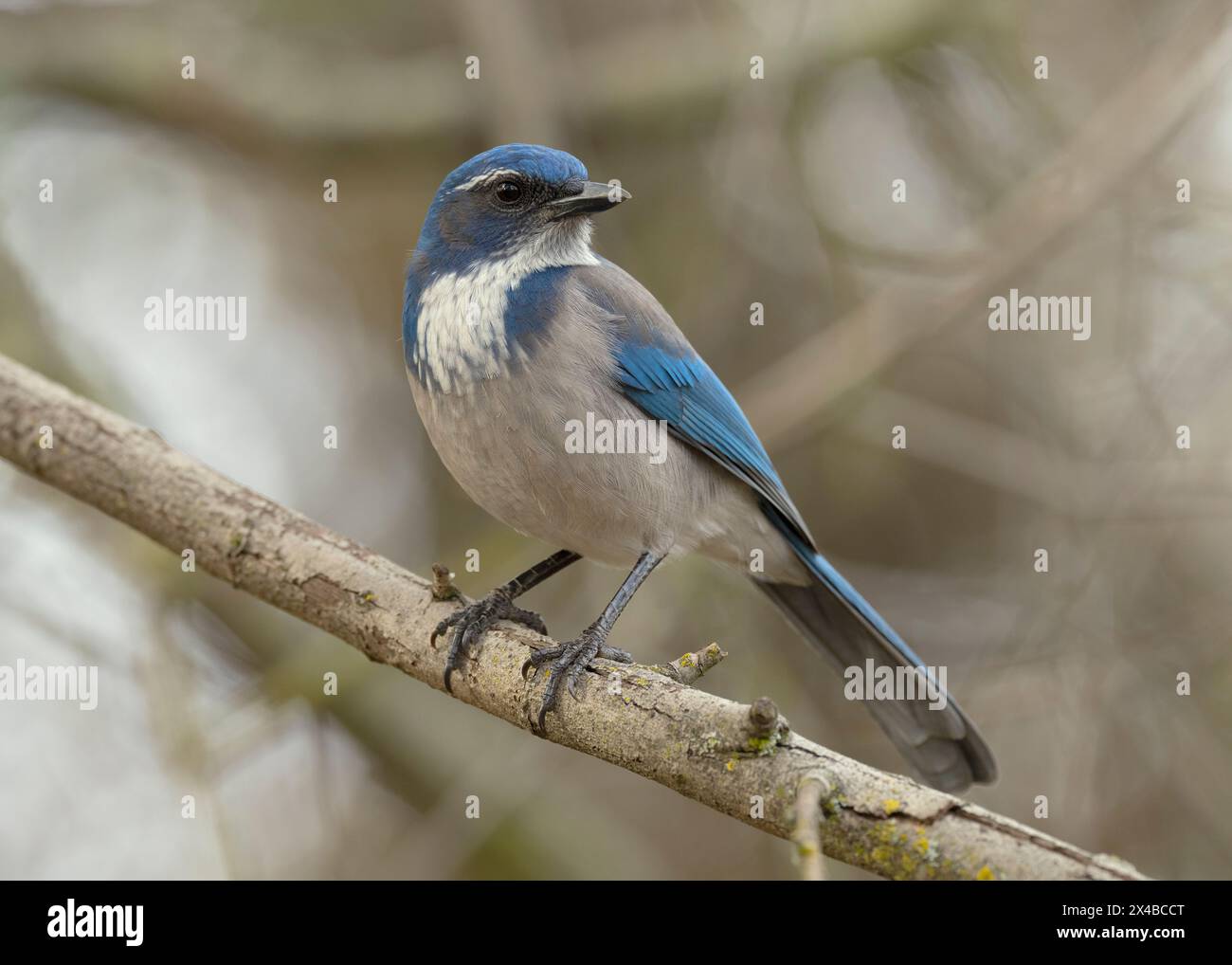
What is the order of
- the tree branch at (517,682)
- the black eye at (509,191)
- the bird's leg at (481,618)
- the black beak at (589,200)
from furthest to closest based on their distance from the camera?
the black eye at (509,191)
the black beak at (589,200)
the bird's leg at (481,618)
the tree branch at (517,682)

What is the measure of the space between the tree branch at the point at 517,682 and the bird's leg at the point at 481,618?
0.05 meters

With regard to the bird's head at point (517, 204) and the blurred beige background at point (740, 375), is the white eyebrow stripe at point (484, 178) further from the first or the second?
the blurred beige background at point (740, 375)

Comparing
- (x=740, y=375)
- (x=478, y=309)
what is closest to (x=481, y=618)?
(x=478, y=309)

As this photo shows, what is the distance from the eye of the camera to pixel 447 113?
23.2 ft

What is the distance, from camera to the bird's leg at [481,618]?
441cm

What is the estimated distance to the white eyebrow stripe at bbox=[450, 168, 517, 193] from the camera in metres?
5.01

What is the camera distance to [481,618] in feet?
14.8

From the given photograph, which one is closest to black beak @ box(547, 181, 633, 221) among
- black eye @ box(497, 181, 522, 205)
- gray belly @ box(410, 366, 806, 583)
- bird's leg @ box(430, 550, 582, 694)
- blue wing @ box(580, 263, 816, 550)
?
black eye @ box(497, 181, 522, 205)

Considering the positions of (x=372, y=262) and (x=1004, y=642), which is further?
(x=372, y=262)

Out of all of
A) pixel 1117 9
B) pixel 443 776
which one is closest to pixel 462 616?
pixel 443 776

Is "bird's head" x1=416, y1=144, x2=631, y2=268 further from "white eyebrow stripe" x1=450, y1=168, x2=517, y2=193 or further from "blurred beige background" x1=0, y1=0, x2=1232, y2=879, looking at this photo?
"blurred beige background" x1=0, y1=0, x2=1232, y2=879

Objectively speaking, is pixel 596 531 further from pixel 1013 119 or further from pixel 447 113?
pixel 1013 119

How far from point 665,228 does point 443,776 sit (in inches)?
132

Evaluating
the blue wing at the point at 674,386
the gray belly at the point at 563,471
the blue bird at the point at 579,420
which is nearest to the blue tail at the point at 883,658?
the blue bird at the point at 579,420
